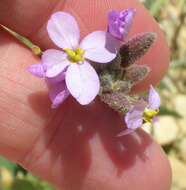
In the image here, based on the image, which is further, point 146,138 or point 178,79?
point 178,79

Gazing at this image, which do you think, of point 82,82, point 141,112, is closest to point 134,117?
point 141,112

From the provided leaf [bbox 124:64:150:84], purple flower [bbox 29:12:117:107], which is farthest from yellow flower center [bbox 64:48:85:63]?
leaf [bbox 124:64:150:84]

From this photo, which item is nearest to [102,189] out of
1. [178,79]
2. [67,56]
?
[67,56]

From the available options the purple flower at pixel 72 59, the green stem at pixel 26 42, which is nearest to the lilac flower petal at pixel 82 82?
the purple flower at pixel 72 59

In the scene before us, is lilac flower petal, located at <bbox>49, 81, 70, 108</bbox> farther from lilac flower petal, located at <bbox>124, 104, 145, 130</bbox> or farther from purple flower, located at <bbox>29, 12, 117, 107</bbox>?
lilac flower petal, located at <bbox>124, 104, 145, 130</bbox>

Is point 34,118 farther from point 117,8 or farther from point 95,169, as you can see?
point 117,8

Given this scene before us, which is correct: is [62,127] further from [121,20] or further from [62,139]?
[121,20]
